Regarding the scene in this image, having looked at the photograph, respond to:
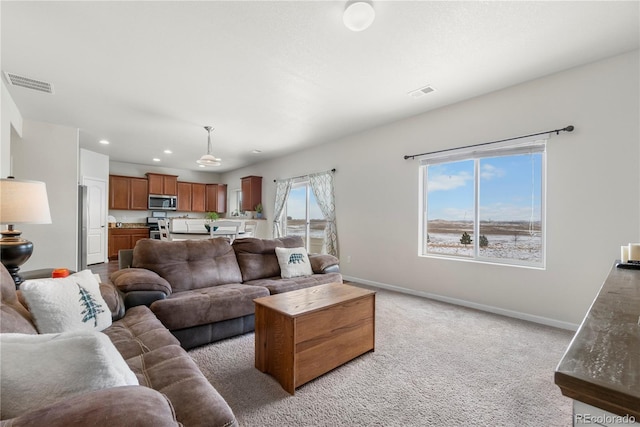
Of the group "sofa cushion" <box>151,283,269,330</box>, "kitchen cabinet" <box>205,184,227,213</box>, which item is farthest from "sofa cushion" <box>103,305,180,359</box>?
"kitchen cabinet" <box>205,184,227,213</box>

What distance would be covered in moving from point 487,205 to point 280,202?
4444 mm

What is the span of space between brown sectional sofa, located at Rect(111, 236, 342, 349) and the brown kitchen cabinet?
5132 millimetres

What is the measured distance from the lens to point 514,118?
3.24 meters

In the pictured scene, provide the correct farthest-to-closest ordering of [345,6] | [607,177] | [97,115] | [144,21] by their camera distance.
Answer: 1. [97,115]
2. [607,177]
3. [144,21]
4. [345,6]

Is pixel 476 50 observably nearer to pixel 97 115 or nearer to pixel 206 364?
pixel 206 364

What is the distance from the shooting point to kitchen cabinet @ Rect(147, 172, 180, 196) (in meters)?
7.91

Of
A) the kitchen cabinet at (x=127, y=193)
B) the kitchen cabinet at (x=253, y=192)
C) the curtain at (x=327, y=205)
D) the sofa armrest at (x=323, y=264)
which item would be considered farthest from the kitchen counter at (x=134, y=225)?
the sofa armrest at (x=323, y=264)

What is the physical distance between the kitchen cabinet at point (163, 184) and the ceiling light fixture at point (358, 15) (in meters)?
7.63

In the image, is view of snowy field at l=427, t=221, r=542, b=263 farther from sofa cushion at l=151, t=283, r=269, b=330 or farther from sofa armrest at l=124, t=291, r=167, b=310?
sofa armrest at l=124, t=291, r=167, b=310

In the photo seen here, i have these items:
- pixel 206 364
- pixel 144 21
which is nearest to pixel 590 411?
pixel 206 364

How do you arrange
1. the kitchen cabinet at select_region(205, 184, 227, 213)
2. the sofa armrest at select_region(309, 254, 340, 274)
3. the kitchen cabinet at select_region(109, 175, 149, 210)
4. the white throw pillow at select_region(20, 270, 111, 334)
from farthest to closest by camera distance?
the kitchen cabinet at select_region(205, 184, 227, 213) < the kitchen cabinet at select_region(109, 175, 149, 210) < the sofa armrest at select_region(309, 254, 340, 274) < the white throw pillow at select_region(20, 270, 111, 334)

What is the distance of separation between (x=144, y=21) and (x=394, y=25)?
6.31 feet

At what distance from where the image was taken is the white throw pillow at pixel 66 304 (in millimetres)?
1473

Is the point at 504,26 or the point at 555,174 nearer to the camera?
the point at 504,26
